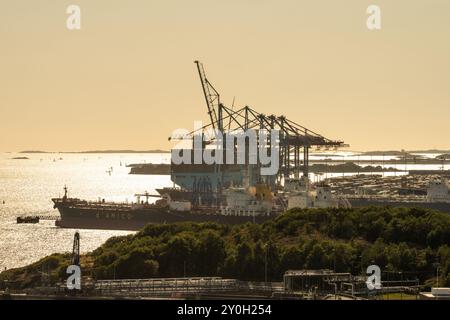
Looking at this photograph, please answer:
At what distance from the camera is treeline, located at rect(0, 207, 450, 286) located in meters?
51.5

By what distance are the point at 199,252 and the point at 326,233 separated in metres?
10.4

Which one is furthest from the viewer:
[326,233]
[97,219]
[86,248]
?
[97,219]

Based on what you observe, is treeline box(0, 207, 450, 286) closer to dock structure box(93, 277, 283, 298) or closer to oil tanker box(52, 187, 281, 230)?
dock structure box(93, 277, 283, 298)

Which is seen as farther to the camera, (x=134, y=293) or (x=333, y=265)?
(x=333, y=265)

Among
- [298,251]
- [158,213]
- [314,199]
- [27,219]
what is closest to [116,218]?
[158,213]

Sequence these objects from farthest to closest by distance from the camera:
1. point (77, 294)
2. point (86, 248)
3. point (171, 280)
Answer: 1. point (86, 248)
2. point (171, 280)
3. point (77, 294)

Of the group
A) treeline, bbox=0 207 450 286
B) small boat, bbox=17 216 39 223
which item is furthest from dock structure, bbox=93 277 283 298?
small boat, bbox=17 216 39 223

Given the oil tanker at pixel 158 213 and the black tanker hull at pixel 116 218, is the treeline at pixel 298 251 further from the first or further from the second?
the black tanker hull at pixel 116 218

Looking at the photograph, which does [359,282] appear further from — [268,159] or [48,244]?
[268,159]

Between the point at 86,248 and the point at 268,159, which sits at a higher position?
the point at 268,159

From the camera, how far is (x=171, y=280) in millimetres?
48375

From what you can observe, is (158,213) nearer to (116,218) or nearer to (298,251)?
(116,218)

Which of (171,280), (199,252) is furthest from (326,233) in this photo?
(171,280)

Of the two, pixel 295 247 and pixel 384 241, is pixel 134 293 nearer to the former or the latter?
pixel 295 247
